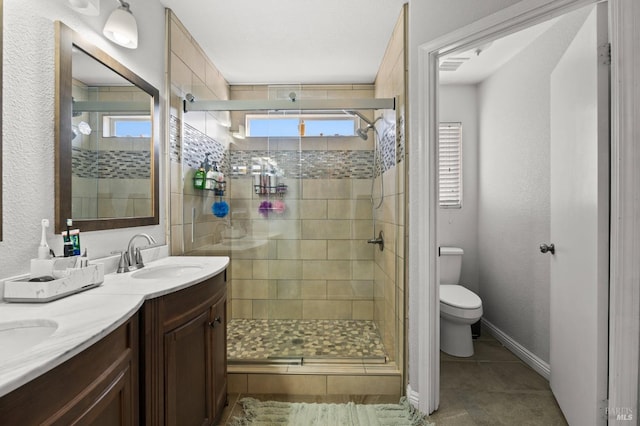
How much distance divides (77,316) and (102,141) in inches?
36.8

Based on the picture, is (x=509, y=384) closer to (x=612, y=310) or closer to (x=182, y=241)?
(x=612, y=310)

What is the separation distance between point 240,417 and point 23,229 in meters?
1.39

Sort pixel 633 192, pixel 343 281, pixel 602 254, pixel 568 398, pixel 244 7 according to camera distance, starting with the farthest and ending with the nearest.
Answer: pixel 343 281 < pixel 244 7 < pixel 568 398 < pixel 602 254 < pixel 633 192

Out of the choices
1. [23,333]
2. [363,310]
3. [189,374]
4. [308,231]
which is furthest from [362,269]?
[23,333]

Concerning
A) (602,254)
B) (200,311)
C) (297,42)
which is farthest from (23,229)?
(602,254)

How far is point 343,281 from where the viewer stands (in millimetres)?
2604

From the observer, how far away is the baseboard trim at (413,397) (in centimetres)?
174

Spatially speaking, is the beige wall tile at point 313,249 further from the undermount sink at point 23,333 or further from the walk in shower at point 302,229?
the undermount sink at point 23,333

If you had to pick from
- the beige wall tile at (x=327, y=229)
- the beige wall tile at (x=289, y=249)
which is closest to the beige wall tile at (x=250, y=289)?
the beige wall tile at (x=289, y=249)

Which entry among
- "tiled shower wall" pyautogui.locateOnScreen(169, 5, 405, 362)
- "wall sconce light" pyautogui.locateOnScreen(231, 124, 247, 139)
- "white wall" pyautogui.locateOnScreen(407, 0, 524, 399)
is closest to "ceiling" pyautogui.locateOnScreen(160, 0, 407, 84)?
"tiled shower wall" pyautogui.locateOnScreen(169, 5, 405, 362)

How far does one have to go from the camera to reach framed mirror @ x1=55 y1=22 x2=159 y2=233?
1.22 metres

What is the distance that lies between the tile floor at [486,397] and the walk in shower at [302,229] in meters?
0.33

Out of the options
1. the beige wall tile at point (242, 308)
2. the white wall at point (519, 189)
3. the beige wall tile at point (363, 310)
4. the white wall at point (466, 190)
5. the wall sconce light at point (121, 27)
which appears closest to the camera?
the wall sconce light at point (121, 27)

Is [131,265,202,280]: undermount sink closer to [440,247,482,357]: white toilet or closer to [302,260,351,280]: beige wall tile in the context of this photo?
[302,260,351,280]: beige wall tile
